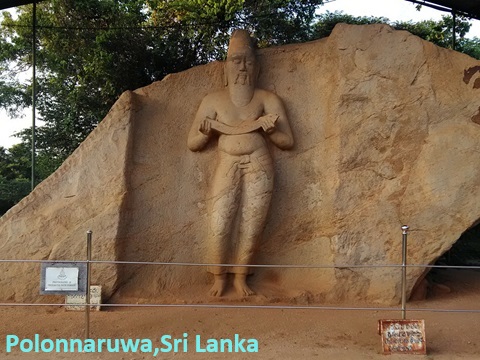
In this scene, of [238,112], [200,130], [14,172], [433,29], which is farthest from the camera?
[14,172]

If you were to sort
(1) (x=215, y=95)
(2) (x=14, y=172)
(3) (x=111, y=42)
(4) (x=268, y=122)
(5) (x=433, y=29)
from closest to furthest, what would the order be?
(4) (x=268, y=122)
(1) (x=215, y=95)
(3) (x=111, y=42)
(5) (x=433, y=29)
(2) (x=14, y=172)

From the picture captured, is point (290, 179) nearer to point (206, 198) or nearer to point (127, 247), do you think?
point (206, 198)

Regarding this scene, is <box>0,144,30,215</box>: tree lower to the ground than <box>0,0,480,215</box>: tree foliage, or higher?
lower

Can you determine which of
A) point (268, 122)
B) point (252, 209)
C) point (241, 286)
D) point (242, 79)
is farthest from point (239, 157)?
point (241, 286)

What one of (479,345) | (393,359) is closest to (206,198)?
(393,359)

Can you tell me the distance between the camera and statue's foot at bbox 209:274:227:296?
5.84 metres

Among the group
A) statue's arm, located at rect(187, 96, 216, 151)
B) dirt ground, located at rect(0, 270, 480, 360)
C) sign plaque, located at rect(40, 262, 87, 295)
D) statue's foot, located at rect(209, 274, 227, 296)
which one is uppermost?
statue's arm, located at rect(187, 96, 216, 151)

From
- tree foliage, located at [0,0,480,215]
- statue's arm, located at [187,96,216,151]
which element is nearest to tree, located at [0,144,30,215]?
tree foliage, located at [0,0,480,215]

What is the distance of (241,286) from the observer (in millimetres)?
5863

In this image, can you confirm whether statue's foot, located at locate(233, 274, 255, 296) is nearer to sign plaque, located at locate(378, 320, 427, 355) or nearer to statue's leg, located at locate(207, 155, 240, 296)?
statue's leg, located at locate(207, 155, 240, 296)

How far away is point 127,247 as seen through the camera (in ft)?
19.0

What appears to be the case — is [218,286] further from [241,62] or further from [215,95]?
[241,62]

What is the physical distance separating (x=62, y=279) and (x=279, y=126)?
3036mm

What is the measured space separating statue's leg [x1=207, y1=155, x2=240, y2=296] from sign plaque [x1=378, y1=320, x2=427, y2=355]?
2159mm
